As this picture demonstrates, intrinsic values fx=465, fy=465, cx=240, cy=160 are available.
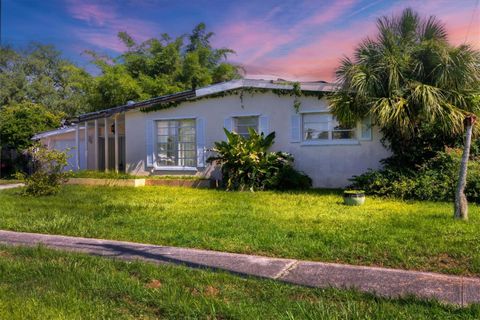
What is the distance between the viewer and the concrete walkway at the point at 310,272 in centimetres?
454

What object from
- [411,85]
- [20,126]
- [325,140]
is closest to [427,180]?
[411,85]

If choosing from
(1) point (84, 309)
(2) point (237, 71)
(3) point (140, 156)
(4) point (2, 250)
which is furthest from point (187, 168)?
(2) point (237, 71)

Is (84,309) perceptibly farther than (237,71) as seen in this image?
No

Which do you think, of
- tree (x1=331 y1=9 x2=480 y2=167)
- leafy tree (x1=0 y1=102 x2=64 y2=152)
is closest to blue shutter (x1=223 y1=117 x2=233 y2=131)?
tree (x1=331 y1=9 x2=480 y2=167)

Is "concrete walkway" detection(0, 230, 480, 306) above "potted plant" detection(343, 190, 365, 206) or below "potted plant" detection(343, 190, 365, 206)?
below

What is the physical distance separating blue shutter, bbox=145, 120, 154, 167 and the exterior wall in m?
0.18

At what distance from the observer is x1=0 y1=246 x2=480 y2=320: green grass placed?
3.95 m

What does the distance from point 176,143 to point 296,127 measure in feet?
15.3

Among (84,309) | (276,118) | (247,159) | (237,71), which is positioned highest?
(237,71)

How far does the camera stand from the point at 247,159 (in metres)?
13.1

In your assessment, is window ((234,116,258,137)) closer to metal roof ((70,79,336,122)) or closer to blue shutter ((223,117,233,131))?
blue shutter ((223,117,233,131))

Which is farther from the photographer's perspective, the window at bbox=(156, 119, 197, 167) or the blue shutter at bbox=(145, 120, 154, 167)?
the blue shutter at bbox=(145, 120, 154, 167)

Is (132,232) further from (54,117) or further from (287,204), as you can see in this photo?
(54,117)

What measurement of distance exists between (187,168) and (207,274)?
11.1 metres
